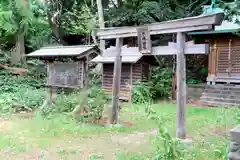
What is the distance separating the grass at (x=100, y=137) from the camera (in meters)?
5.83

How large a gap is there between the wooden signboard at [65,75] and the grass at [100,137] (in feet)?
3.59

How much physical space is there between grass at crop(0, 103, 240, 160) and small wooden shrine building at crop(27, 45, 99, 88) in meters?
1.19

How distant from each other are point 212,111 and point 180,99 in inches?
197

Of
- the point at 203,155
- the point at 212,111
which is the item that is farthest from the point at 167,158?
the point at 212,111

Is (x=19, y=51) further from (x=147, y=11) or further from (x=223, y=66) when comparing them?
(x=223, y=66)

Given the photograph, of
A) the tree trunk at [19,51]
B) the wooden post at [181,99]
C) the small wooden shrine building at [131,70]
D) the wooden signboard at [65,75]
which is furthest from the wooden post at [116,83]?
the tree trunk at [19,51]

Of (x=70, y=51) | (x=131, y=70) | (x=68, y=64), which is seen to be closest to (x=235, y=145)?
(x=70, y=51)

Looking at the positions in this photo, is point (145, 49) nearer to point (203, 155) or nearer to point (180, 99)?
point (180, 99)

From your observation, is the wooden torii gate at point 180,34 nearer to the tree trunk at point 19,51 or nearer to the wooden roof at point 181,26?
the wooden roof at point 181,26

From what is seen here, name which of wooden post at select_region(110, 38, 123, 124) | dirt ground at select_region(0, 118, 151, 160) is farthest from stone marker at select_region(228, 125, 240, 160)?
wooden post at select_region(110, 38, 123, 124)

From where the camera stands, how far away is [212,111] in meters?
11.2

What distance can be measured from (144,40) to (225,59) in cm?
791

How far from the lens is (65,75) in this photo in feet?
32.7

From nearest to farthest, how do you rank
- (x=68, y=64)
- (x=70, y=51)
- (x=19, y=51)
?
(x=70, y=51) → (x=68, y=64) → (x=19, y=51)
